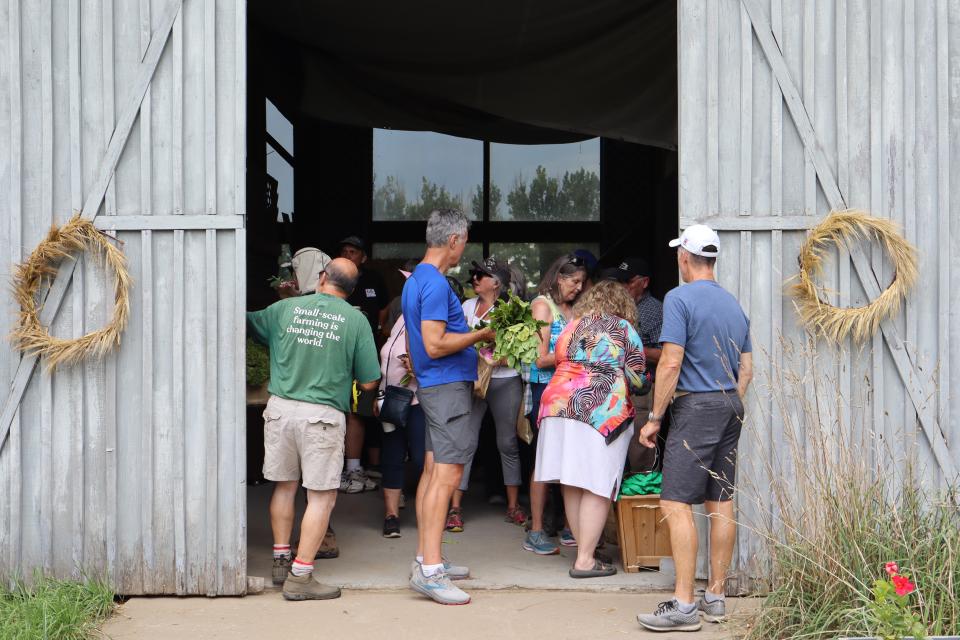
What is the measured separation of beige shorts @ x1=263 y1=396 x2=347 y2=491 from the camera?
5.18 m

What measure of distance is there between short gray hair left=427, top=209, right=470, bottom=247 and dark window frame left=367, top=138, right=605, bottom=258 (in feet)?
20.7

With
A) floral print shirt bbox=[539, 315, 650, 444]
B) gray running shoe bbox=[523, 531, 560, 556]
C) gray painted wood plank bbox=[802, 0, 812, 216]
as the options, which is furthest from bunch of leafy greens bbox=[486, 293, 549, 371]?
gray painted wood plank bbox=[802, 0, 812, 216]

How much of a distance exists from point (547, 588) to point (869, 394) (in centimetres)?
208

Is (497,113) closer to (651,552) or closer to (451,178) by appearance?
(451,178)

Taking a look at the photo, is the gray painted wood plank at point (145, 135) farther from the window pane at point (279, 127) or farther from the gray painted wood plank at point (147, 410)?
the window pane at point (279, 127)

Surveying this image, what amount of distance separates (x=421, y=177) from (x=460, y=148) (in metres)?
0.59

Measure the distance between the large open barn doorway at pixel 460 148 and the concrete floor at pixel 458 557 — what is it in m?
0.02

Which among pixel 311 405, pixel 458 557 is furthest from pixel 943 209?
pixel 311 405

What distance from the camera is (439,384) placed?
5168 mm

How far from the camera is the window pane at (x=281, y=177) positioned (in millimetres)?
10460

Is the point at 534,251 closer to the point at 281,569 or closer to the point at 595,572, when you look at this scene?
the point at 595,572

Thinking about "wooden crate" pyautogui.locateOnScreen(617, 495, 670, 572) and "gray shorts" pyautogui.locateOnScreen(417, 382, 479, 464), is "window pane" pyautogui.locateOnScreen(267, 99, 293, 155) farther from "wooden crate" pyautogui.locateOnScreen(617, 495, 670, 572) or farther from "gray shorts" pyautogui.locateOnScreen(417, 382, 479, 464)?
"wooden crate" pyautogui.locateOnScreen(617, 495, 670, 572)

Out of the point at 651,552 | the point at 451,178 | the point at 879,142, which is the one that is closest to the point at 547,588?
the point at 651,552

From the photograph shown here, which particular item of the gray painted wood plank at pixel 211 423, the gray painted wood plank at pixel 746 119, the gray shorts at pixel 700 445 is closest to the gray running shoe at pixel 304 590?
the gray painted wood plank at pixel 211 423
